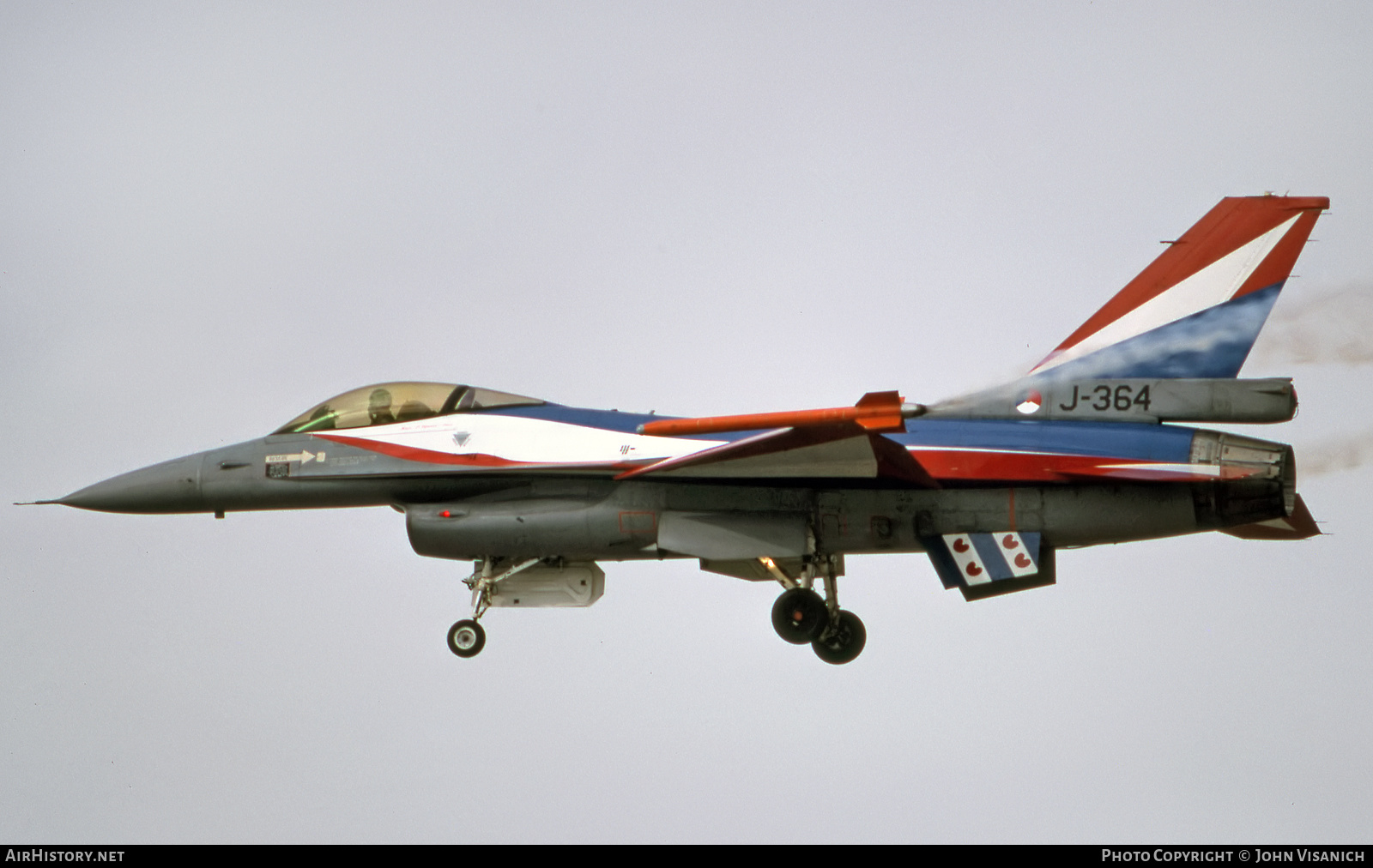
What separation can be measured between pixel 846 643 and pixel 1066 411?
312cm

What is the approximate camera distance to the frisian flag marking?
16.9 m

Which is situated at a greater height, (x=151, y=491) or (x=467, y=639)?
(x=151, y=491)

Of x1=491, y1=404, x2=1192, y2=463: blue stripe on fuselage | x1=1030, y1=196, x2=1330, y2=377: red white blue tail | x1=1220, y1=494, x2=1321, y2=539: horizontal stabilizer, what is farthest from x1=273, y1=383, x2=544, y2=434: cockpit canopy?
x1=1220, y1=494, x2=1321, y2=539: horizontal stabilizer

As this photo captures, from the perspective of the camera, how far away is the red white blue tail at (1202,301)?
17016 mm

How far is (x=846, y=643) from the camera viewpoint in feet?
59.4

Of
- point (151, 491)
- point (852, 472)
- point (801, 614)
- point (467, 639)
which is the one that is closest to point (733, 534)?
point (801, 614)

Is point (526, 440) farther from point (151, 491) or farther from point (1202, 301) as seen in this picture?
point (1202, 301)

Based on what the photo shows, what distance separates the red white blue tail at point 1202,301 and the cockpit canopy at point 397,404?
5391mm

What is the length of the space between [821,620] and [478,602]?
134 inches

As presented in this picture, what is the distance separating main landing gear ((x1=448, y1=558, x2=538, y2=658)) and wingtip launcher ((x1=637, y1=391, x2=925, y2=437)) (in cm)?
413

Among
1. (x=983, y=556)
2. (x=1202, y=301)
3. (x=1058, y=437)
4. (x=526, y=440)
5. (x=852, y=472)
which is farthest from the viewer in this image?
(x=526, y=440)

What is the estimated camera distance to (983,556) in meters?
17.0

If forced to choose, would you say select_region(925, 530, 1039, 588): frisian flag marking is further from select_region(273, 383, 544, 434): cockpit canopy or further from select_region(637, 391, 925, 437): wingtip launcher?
select_region(273, 383, 544, 434): cockpit canopy

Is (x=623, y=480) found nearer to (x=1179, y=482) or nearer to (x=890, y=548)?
(x=890, y=548)
